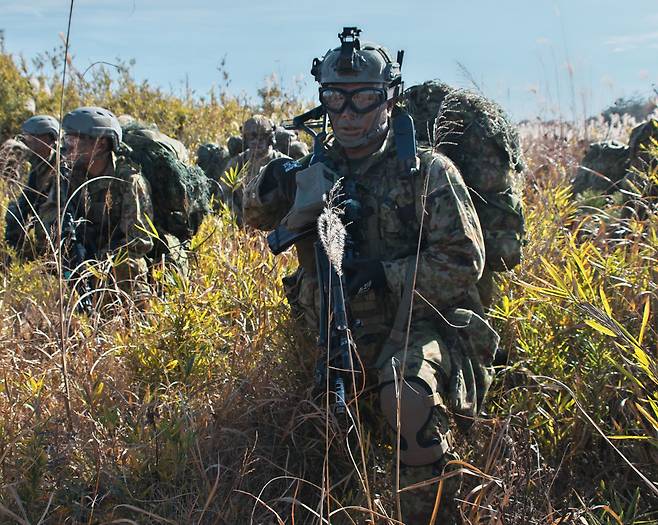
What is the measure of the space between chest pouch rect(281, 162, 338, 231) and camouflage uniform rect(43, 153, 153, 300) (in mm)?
2192

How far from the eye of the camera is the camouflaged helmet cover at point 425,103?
3.66 m

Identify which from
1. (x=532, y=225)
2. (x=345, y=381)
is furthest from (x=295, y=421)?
(x=532, y=225)

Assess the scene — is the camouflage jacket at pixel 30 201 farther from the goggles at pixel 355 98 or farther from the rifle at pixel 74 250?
the goggles at pixel 355 98

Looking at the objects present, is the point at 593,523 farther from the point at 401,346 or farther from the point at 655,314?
the point at 655,314

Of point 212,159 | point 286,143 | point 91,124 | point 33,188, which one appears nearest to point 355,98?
point 91,124

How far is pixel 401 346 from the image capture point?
311 centimetres

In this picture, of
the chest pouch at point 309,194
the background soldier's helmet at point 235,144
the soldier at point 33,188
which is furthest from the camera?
the background soldier's helmet at point 235,144

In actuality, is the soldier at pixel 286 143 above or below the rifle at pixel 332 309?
above

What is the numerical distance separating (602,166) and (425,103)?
4.20m

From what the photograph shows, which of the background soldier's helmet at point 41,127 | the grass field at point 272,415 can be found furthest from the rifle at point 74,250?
the background soldier's helmet at point 41,127

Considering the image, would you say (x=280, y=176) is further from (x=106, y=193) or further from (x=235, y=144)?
(x=235, y=144)

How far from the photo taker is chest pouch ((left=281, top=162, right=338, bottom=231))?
10.5 feet

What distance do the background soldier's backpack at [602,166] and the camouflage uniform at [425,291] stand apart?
4.26 metres

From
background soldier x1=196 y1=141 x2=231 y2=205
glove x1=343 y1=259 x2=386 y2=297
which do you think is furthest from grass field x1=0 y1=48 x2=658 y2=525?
background soldier x1=196 y1=141 x2=231 y2=205
